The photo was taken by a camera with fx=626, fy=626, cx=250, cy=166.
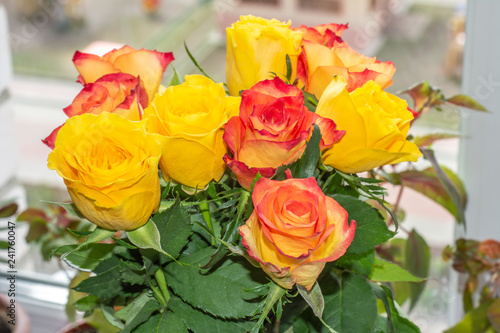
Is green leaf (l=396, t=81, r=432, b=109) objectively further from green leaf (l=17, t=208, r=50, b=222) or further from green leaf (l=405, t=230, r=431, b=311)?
green leaf (l=17, t=208, r=50, b=222)

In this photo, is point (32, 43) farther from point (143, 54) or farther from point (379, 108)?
point (379, 108)

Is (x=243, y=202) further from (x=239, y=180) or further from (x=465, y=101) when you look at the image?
(x=465, y=101)

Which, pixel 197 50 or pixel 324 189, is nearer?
pixel 324 189

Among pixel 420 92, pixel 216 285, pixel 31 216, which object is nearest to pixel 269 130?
pixel 216 285

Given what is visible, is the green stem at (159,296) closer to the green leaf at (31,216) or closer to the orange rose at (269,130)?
the orange rose at (269,130)

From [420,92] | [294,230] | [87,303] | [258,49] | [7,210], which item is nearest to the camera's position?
[294,230]

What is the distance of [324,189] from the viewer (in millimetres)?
518

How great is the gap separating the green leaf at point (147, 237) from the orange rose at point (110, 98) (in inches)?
3.5

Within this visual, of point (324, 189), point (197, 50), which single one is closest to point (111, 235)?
point (324, 189)

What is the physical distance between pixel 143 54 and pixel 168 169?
115mm

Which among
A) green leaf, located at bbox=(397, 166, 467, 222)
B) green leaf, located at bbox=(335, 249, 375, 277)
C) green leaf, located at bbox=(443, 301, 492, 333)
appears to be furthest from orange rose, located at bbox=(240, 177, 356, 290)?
green leaf, located at bbox=(443, 301, 492, 333)

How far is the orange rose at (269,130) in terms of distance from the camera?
45 centimetres

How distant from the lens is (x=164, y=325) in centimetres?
51

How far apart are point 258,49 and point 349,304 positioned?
0.77ft
